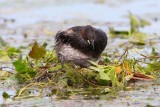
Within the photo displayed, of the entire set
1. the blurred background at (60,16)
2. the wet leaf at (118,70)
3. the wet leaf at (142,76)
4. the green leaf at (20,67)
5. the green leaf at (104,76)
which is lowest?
the wet leaf at (142,76)

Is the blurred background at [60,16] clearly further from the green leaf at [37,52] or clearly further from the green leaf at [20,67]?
the green leaf at [20,67]

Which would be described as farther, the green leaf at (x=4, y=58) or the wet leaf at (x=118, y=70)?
the green leaf at (x=4, y=58)

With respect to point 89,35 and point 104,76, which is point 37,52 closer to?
point 89,35

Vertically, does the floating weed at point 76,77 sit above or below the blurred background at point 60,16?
below

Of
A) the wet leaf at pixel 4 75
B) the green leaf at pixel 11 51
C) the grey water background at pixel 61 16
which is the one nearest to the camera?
the wet leaf at pixel 4 75

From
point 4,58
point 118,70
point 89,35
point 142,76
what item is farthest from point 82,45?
point 4,58

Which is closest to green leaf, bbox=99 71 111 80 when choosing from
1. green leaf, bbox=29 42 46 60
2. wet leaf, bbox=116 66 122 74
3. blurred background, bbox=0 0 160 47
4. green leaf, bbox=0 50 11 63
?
wet leaf, bbox=116 66 122 74

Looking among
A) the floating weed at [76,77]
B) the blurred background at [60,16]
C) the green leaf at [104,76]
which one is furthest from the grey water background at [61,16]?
the green leaf at [104,76]
